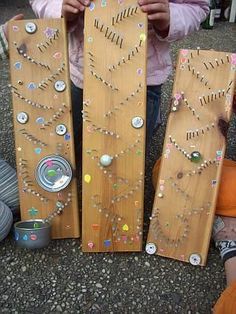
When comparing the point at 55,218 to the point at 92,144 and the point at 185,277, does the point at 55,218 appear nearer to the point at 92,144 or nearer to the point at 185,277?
the point at 92,144

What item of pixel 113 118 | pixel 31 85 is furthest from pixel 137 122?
pixel 31 85

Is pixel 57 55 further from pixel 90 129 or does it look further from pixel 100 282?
pixel 100 282

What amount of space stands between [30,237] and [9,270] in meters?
0.10

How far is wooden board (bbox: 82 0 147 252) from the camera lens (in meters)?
0.92

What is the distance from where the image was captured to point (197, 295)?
0.87m

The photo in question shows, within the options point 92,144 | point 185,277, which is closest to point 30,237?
point 92,144

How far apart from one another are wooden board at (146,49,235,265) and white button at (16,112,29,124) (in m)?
Result: 0.34

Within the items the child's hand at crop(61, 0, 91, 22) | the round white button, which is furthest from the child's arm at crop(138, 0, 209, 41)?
the round white button

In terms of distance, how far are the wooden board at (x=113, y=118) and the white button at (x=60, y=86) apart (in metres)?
0.06

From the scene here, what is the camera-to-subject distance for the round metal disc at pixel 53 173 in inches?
37.5

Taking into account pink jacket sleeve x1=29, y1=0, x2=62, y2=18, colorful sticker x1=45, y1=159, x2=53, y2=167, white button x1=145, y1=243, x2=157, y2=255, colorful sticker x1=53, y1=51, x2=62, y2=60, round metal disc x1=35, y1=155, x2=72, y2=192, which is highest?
pink jacket sleeve x1=29, y1=0, x2=62, y2=18

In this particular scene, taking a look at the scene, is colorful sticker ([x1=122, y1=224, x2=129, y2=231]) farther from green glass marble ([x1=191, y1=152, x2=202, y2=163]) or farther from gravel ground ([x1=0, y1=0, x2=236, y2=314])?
green glass marble ([x1=191, y1=152, x2=202, y2=163])

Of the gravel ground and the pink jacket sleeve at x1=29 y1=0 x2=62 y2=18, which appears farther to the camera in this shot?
the pink jacket sleeve at x1=29 y1=0 x2=62 y2=18

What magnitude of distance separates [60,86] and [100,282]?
18.0 inches
